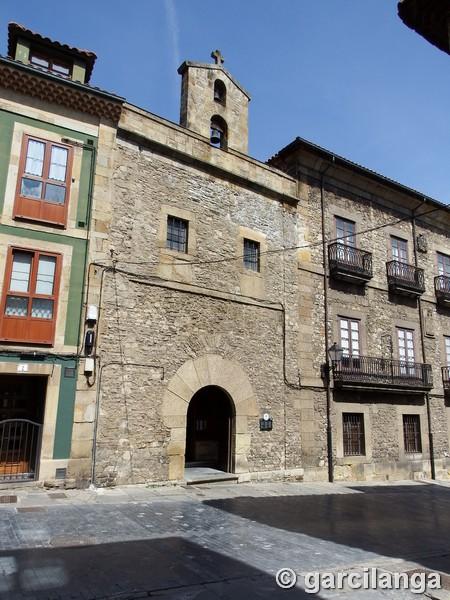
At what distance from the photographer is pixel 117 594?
15.0ft

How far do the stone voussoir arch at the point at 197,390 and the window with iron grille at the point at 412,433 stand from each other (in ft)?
22.1

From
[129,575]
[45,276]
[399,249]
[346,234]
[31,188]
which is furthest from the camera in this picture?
[399,249]

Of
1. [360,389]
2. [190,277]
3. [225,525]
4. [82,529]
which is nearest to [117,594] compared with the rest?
[82,529]

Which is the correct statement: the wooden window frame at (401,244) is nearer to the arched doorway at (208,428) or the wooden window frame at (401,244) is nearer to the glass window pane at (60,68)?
the arched doorway at (208,428)

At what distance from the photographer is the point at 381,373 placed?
1542 centimetres

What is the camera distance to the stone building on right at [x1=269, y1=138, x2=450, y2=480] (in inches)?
570

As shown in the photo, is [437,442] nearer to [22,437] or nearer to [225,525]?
[225,525]

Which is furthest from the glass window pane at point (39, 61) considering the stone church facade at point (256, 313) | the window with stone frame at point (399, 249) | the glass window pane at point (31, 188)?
the window with stone frame at point (399, 249)

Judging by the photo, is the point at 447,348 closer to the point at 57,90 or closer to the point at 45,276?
the point at 45,276

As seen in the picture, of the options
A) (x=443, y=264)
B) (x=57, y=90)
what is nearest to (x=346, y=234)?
(x=443, y=264)

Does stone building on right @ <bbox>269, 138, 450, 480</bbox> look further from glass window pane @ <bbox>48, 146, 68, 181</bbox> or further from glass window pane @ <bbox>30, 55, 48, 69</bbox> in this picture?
glass window pane @ <bbox>30, 55, 48, 69</bbox>

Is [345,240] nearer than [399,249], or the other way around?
[345,240]

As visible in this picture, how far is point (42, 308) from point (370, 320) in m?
10.8

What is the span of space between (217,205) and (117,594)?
10.3 metres
